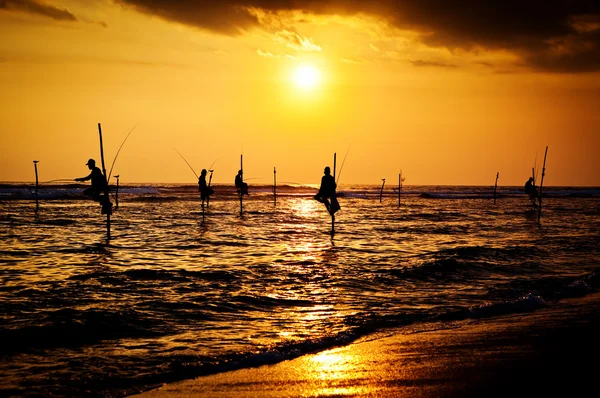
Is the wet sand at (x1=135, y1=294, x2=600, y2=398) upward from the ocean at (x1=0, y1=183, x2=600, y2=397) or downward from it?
upward

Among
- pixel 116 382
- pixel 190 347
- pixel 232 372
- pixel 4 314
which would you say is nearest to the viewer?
pixel 116 382

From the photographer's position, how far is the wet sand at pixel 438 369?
4.79 m

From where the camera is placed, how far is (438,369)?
17.7ft

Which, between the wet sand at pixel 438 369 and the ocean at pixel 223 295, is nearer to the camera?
the wet sand at pixel 438 369

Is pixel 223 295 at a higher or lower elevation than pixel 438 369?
lower

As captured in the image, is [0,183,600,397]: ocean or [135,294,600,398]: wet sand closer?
[135,294,600,398]: wet sand

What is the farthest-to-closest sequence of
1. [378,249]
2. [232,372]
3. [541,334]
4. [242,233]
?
[242,233]
[378,249]
[541,334]
[232,372]

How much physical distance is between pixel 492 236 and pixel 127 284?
1552cm

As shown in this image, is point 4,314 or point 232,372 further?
point 4,314

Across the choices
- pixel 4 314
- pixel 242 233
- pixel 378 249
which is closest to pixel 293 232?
pixel 242 233

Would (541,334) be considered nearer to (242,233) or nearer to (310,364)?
(310,364)

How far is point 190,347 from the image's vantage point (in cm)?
628

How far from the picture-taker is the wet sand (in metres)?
4.79

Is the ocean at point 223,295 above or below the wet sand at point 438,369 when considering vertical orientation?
below
